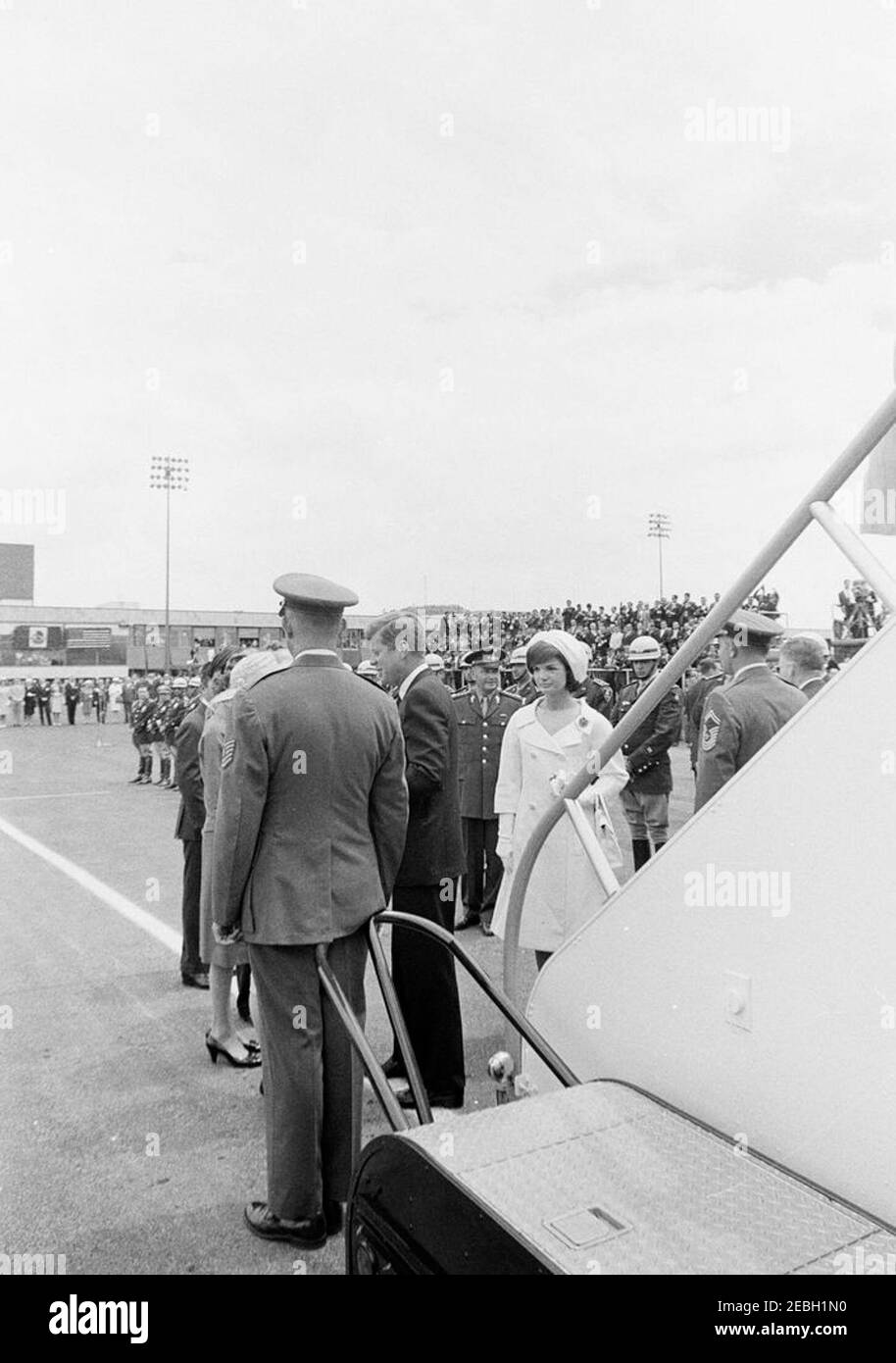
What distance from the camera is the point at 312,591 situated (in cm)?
332

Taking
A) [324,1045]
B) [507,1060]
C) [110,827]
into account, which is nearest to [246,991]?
[324,1045]

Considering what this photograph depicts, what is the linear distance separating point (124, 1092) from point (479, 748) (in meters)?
3.83

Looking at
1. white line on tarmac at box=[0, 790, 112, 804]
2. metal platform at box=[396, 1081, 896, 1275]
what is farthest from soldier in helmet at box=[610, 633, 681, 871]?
white line on tarmac at box=[0, 790, 112, 804]

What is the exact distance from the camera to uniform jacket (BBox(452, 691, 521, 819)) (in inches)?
283

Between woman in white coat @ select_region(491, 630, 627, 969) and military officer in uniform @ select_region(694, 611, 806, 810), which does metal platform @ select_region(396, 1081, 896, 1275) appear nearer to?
woman in white coat @ select_region(491, 630, 627, 969)

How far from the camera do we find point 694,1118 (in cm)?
226

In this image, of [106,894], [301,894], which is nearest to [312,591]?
[301,894]

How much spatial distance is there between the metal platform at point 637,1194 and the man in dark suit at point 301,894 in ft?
3.06

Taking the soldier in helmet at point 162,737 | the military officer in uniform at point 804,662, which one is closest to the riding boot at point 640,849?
the military officer in uniform at point 804,662

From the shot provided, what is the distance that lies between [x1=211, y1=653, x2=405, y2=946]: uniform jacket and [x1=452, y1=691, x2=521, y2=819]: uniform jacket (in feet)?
12.5

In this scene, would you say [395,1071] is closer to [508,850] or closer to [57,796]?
[508,850]

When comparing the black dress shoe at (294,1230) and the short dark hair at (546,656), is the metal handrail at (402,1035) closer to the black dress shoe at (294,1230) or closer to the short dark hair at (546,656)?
the black dress shoe at (294,1230)
